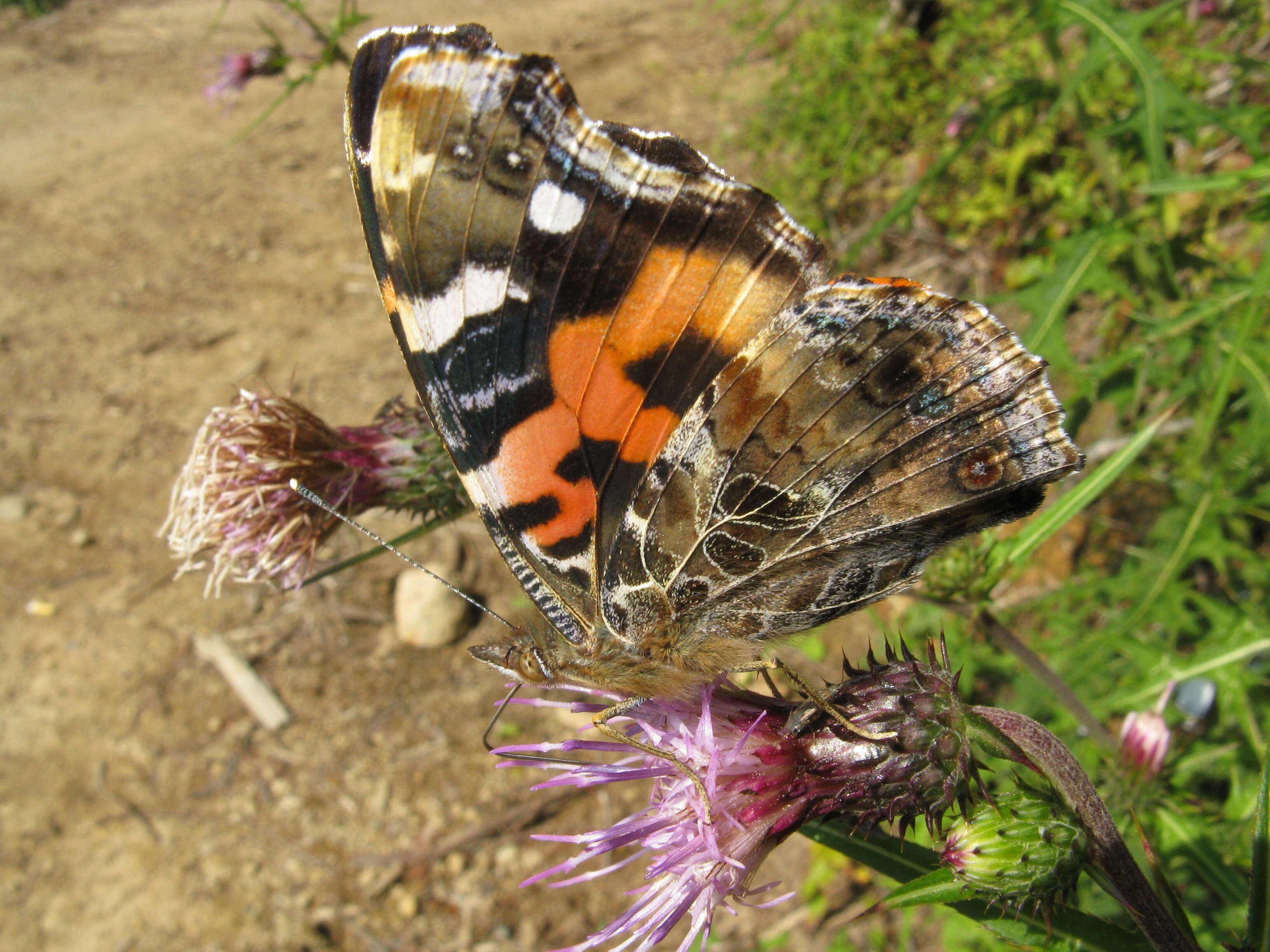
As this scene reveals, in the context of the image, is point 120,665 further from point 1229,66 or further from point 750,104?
point 1229,66

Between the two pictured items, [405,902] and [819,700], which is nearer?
[819,700]

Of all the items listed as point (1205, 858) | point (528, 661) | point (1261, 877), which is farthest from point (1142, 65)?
point (528, 661)

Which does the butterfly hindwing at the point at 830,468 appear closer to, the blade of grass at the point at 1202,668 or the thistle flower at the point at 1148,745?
the thistle flower at the point at 1148,745

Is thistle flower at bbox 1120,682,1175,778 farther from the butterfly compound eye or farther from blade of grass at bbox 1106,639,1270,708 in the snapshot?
the butterfly compound eye

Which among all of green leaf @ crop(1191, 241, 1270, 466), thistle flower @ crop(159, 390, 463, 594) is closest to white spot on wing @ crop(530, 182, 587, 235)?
thistle flower @ crop(159, 390, 463, 594)

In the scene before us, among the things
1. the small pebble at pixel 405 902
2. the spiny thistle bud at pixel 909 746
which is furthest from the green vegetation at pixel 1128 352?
the small pebble at pixel 405 902

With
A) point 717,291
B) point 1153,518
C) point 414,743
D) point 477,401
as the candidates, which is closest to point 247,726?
point 414,743

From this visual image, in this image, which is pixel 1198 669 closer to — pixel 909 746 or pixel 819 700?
pixel 909 746
